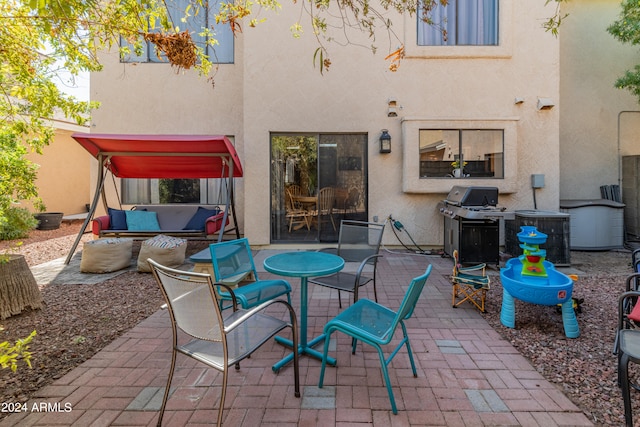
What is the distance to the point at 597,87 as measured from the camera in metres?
8.09

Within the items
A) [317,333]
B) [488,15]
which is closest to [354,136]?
[488,15]

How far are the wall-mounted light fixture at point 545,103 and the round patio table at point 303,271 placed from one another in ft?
20.1

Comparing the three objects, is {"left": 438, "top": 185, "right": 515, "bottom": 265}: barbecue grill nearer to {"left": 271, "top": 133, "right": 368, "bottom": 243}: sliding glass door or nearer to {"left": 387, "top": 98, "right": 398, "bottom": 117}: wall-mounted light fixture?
{"left": 271, "top": 133, "right": 368, "bottom": 243}: sliding glass door

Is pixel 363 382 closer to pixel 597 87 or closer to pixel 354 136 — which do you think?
pixel 354 136

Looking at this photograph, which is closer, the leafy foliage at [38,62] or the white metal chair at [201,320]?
the white metal chair at [201,320]

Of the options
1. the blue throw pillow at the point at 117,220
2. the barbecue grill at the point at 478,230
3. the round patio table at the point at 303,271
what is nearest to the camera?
the round patio table at the point at 303,271

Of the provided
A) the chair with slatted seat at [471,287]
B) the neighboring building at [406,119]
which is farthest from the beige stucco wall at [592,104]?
the chair with slatted seat at [471,287]

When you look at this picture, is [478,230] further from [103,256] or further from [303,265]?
[103,256]

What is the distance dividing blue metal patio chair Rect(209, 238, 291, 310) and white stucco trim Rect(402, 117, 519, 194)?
4479 mm

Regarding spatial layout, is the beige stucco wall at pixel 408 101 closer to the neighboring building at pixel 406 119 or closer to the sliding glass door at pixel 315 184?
the neighboring building at pixel 406 119

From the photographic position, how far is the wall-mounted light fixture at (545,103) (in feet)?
21.9

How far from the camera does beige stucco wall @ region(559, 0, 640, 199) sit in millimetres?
8055

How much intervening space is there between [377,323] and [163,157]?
6.04 metres

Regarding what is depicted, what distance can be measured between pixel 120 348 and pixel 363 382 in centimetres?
219
